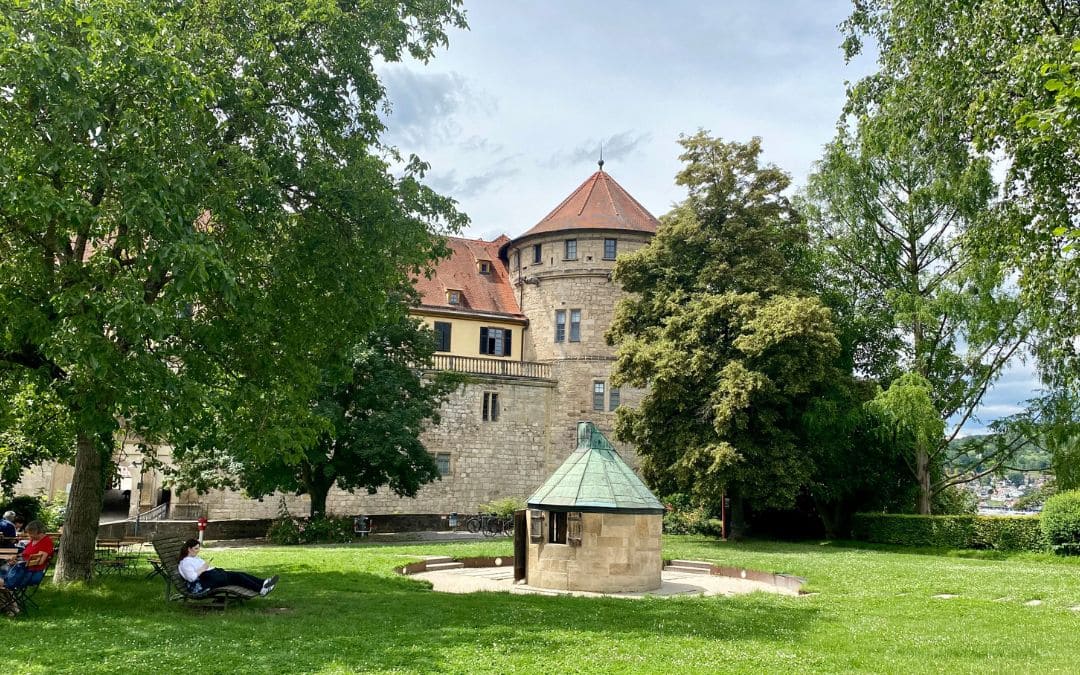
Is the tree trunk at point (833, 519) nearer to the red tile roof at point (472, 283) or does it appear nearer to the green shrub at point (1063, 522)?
the green shrub at point (1063, 522)

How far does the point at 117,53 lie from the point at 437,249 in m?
6.62

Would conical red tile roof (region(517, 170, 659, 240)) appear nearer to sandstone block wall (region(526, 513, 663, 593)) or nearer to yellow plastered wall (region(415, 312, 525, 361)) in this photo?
yellow plastered wall (region(415, 312, 525, 361))

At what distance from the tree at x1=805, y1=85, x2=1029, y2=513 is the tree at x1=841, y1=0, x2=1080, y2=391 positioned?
26.7 ft

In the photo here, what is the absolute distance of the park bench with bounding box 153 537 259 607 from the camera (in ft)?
38.0

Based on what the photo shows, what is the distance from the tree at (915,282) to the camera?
27.8m

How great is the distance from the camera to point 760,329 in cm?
2925

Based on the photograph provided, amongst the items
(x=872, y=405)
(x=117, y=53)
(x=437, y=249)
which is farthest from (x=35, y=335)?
(x=872, y=405)

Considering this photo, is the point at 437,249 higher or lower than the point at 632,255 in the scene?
lower

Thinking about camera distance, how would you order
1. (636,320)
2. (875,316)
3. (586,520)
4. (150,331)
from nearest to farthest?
(150,331) → (586,520) → (875,316) → (636,320)

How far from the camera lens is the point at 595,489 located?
53.7ft

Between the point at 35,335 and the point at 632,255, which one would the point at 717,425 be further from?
the point at 35,335

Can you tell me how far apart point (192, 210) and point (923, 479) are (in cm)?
2723

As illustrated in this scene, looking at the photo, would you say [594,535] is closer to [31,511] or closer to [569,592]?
[569,592]

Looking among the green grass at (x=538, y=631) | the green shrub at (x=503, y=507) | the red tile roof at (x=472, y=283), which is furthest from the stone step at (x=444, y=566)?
the red tile roof at (x=472, y=283)
